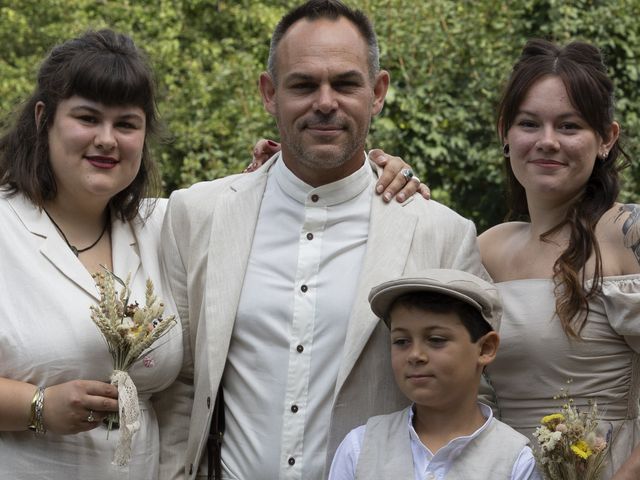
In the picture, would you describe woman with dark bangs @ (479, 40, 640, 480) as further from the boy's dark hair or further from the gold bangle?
the gold bangle

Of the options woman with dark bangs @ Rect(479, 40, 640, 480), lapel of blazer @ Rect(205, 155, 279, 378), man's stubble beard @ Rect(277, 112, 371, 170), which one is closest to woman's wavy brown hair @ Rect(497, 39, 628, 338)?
woman with dark bangs @ Rect(479, 40, 640, 480)

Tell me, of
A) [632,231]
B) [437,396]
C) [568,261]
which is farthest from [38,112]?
[632,231]

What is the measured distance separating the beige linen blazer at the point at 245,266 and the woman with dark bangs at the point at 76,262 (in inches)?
5.7

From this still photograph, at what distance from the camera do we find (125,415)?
4035 millimetres

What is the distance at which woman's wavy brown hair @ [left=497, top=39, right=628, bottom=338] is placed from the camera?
4273 mm

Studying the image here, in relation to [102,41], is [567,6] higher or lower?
higher

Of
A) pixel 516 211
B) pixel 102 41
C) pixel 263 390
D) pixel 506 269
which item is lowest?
pixel 263 390

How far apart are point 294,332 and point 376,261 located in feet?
1.37

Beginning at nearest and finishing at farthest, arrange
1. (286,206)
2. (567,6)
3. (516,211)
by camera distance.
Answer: (286,206)
(516,211)
(567,6)

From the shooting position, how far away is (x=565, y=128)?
4457 millimetres

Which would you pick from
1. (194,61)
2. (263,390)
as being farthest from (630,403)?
(194,61)

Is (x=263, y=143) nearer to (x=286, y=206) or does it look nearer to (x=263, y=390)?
(x=286, y=206)

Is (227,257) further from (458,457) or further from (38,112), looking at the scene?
(458,457)

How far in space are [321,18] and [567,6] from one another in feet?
20.4
